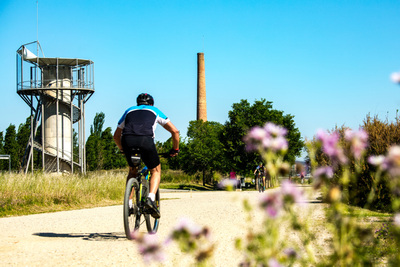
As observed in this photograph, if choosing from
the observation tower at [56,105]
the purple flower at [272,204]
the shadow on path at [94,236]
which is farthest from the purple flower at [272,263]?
the observation tower at [56,105]

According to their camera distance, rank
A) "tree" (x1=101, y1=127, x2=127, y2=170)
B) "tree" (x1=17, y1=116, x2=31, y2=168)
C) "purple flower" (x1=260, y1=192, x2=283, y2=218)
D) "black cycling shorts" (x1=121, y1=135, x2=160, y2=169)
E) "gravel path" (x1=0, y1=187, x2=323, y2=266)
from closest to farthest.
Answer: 1. "purple flower" (x1=260, y1=192, x2=283, y2=218)
2. "gravel path" (x1=0, y1=187, x2=323, y2=266)
3. "black cycling shorts" (x1=121, y1=135, x2=160, y2=169)
4. "tree" (x1=17, y1=116, x2=31, y2=168)
5. "tree" (x1=101, y1=127, x2=127, y2=170)

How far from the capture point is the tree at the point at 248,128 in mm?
47375

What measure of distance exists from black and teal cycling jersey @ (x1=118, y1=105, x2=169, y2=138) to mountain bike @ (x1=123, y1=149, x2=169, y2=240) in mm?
258

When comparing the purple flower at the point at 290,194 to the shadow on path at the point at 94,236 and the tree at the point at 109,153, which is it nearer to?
the shadow on path at the point at 94,236

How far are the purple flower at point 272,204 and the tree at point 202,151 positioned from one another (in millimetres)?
55660

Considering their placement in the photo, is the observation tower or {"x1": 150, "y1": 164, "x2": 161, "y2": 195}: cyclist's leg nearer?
{"x1": 150, "y1": 164, "x2": 161, "y2": 195}: cyclist's leg

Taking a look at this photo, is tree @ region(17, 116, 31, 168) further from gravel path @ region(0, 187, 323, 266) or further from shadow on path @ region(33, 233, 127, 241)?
shadow on path @ region(33, 233, 127, 241)

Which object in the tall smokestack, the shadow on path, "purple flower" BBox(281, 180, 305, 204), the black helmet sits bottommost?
the shadow on path

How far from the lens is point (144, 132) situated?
5953 millimetres

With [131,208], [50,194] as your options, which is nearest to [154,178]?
[131,208]

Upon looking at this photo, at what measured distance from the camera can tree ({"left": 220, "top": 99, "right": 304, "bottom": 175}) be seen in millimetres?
47375

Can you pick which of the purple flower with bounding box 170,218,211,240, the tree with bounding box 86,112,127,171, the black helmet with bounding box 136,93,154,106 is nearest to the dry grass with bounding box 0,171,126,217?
the black helmet with bounding box 136,93,154,106

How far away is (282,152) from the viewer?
1.88 m

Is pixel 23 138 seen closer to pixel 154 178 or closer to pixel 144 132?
pixel 154 178
